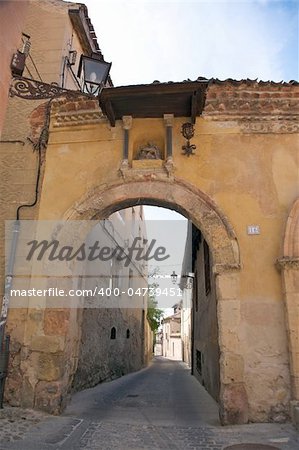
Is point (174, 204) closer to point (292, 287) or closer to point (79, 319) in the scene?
point (292, 287)

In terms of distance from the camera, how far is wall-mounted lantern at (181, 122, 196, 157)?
18.3ft

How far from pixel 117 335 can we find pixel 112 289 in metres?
1.78

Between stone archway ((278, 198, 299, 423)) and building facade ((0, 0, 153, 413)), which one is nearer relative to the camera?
stone archway ((278, 198, 299, 423))

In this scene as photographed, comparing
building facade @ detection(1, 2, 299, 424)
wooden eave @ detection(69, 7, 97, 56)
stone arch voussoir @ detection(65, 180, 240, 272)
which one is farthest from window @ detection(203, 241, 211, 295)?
wooden eave @ detection(69, 7, 97, 56)

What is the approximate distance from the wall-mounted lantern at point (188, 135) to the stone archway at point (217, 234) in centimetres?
52

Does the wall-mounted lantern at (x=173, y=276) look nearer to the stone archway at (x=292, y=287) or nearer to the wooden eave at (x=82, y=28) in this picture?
the stone archway at (x=292, y=287)

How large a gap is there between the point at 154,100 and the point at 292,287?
336cm

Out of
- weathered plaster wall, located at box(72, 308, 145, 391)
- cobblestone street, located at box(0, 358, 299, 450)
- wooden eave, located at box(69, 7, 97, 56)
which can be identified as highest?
wooden eave, located at box(69, 7, 97, 56)

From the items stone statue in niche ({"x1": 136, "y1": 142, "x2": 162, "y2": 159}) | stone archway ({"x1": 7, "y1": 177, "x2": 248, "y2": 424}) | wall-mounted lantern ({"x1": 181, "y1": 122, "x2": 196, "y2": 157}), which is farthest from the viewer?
stone statue in niche ({"x1": 136, "y1": 142, "x2": 162, "y2": 159})

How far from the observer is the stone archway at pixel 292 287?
436cm

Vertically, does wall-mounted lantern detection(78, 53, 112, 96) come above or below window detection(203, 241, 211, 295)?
above

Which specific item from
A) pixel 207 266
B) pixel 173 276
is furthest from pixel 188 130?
pixel 173 276

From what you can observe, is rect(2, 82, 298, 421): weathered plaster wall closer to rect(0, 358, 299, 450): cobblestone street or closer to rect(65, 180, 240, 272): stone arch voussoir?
rect(65, 180, 240, 272): stone arch voussoir

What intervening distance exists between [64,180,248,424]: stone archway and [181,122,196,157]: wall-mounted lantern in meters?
0.52
